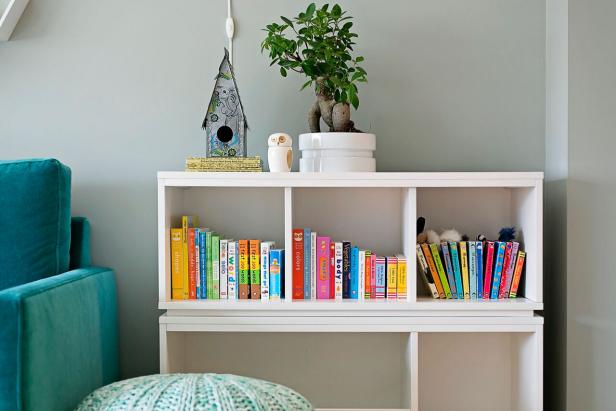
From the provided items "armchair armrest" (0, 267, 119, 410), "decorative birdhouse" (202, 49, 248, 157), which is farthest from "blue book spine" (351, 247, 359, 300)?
"armchair armrest" (0, 267, 119, 410)

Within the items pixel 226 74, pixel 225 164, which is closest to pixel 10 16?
pixel 226 74

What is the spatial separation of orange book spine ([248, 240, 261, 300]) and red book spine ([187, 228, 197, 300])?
0.57ft

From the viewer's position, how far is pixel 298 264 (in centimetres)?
215

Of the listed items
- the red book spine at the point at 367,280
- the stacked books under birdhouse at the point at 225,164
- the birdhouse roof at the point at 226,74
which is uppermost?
the birdhouse roof at the point at 226,74

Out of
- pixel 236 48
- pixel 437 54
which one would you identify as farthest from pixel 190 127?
pixel 437 54

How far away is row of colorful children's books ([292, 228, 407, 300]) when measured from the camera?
2.15m

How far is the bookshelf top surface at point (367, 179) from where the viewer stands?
2080mm

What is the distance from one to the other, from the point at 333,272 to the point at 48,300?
0.86m

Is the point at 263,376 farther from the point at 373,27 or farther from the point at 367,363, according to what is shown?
the point at 373,27

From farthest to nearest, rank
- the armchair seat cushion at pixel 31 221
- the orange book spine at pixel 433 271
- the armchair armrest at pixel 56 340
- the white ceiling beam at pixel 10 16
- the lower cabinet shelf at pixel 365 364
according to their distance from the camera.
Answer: the lower cabinet shelf at pixel 365 364 → the white ceiling beam at pixel 10 16 → the orange book spine at pixel 433 271 → the armchair seat cushion at pixel 31 221 → the armchair armrest at pixel 56 340

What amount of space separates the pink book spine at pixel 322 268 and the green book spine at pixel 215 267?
0.31 meters

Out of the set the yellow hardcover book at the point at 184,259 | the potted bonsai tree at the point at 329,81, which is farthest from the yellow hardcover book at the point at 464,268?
the yellow hardcover book at the point at 184,259

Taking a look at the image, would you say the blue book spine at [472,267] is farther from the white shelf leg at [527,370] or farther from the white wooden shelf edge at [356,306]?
the white shelf leg at [527,370]

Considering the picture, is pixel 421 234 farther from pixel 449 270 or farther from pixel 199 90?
pixel 199 90
